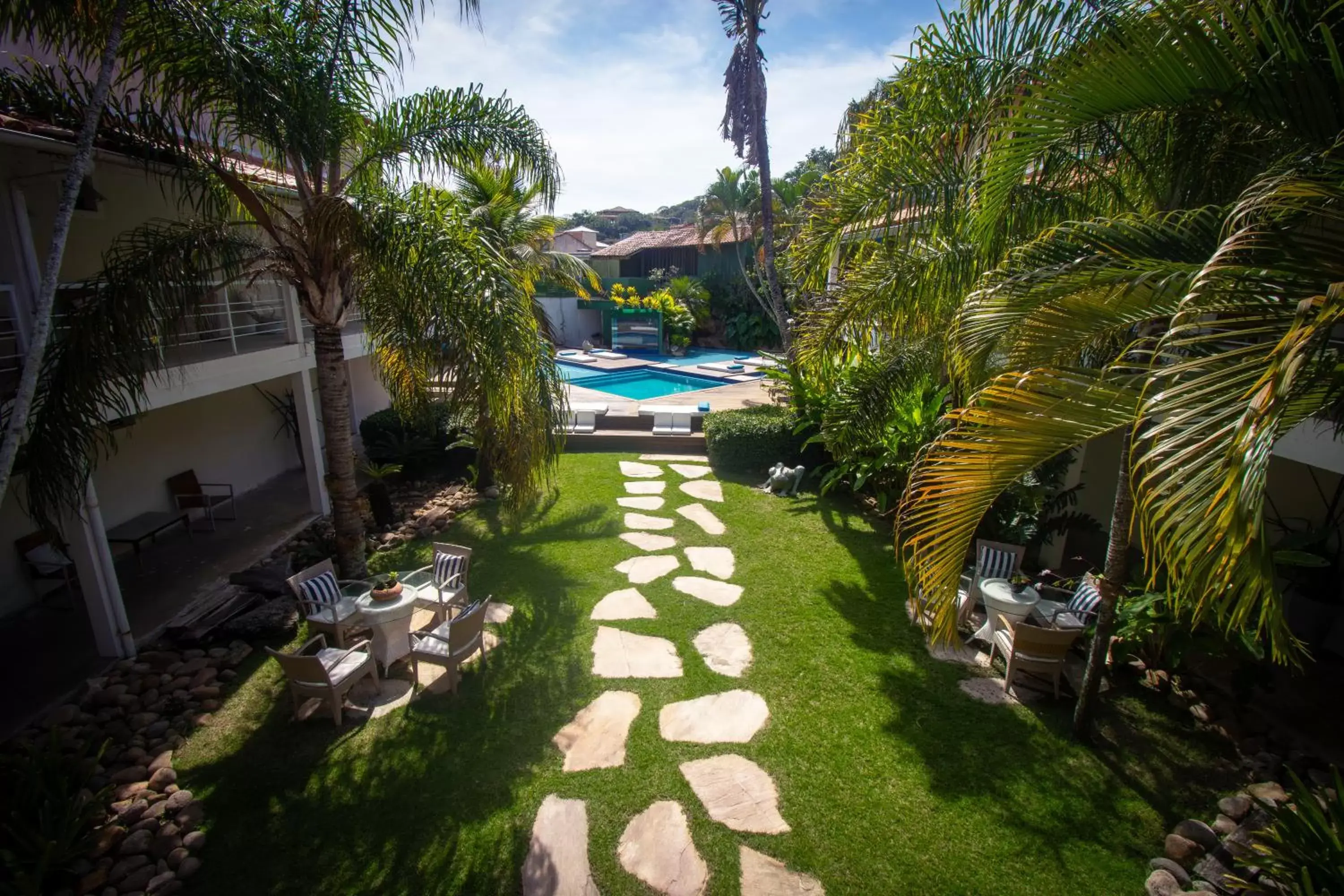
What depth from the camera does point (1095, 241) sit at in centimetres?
374

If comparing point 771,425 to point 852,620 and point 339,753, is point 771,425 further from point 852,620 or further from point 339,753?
point 339,753

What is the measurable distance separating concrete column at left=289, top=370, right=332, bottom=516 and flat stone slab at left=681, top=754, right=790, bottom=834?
7.43m

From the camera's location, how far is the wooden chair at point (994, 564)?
285 inches

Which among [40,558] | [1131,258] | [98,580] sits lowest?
[40,558]

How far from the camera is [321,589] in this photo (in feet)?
22.5

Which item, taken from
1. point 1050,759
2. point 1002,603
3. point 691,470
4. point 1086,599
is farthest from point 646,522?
point 1050,759

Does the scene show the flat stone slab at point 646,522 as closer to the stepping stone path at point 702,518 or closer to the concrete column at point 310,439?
the stepping stone path at point 702,518

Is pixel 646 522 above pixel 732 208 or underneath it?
underneath

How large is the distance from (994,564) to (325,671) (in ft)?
23.1

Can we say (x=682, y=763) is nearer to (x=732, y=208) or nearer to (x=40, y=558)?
(x=40, y=558)

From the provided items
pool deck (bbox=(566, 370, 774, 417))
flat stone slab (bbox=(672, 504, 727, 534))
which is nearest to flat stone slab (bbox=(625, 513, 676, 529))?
flat stone slab (bbox=(672, 504, 727, 534))

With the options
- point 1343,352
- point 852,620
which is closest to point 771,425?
point 852,620

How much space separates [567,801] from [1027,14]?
6.60 m

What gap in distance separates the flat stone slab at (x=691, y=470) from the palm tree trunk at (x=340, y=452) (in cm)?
635
